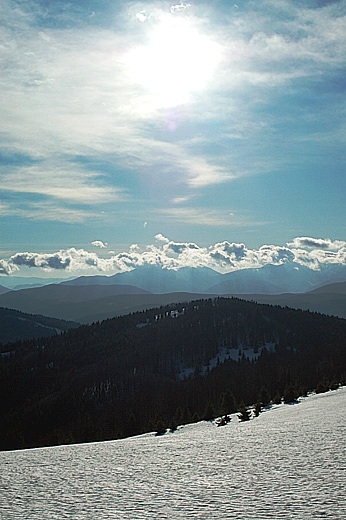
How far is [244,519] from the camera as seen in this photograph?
5.30 metres

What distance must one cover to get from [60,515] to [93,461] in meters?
4.30

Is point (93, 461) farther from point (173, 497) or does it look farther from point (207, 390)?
point (207, 390)

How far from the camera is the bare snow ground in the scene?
18.9ft

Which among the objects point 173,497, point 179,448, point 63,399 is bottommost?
point 63,399

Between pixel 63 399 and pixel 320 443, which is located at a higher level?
pixel 320 443

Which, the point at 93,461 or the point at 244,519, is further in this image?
the point at 93,461

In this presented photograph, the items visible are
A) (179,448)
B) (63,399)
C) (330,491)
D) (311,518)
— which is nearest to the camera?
(311,518)

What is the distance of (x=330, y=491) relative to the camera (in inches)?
239

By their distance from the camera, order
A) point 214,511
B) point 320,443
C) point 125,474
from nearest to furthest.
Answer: point 214,511
point 125,474
point 320,443

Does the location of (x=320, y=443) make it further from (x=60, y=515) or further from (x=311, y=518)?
(x=60, y=515)

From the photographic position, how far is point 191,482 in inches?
283

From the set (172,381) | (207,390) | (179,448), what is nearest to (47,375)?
(172,381)

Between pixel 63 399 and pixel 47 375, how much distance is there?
36163 mm

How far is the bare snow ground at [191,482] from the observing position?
5750mm
